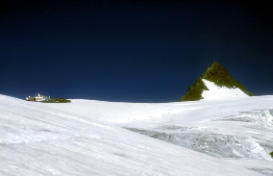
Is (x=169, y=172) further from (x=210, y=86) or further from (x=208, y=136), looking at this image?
(x=210, y=86)

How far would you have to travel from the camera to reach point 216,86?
60938 mm

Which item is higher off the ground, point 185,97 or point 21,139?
point 185,97

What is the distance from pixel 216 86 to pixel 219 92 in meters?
1.39

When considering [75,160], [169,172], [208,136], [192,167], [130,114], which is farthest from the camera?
[130,114]

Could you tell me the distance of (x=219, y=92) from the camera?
198 ft

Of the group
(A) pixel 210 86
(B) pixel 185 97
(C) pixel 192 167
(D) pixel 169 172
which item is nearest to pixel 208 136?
(C) pixel 192 167

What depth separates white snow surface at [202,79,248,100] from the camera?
58.3 meters

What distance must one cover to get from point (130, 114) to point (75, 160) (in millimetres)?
15013

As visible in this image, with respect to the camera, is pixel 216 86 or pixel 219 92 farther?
pixel 216 86

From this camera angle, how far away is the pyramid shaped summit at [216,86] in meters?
58.3

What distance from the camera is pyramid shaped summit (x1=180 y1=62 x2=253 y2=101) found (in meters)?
58.3

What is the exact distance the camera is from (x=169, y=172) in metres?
3.35

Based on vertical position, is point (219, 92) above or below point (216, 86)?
below

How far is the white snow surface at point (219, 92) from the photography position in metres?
58.3
